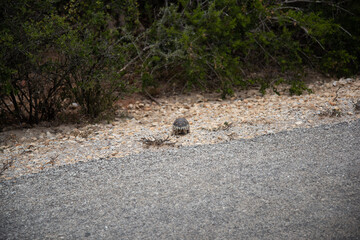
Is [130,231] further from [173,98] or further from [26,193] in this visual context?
[173,98]

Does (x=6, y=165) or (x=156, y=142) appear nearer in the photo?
(x=6, y=165)

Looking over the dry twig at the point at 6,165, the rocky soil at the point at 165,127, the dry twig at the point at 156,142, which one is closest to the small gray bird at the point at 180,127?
the rocky soil at the point at 165,127

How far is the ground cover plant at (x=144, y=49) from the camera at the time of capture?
471 cm

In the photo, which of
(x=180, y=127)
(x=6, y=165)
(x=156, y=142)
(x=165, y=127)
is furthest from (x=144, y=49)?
(x=6, y=165)

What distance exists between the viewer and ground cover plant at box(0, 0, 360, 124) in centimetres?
471

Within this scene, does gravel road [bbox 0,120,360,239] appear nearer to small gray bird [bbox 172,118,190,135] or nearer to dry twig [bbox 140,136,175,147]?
dry twig [bbox 140,136,175,147]

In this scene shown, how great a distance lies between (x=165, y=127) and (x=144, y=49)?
6.31ft

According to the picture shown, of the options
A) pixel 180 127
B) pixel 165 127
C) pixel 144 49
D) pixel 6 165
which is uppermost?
pixel 144 49

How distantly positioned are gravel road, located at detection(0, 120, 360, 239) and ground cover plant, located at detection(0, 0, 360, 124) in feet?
6.24

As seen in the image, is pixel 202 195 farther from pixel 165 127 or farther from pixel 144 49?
pixel 144 49

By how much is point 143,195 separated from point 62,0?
4791 millimetres

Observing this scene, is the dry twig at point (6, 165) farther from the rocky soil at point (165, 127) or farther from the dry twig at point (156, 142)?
the dry twig at point (156, 142)

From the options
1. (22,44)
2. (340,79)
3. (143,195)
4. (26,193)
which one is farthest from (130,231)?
(340,79)

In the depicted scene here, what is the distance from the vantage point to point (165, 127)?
489 cm
